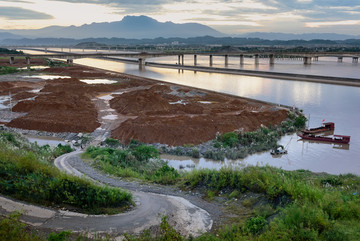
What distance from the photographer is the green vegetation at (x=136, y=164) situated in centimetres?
1320

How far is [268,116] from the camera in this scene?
1101 inches

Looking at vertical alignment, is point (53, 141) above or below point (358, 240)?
below

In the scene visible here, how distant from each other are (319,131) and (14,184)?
21.6 m

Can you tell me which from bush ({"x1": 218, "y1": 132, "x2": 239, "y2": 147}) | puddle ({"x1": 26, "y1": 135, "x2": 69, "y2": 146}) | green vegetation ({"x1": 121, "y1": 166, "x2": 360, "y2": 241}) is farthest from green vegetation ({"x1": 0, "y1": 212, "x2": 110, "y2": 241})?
puddle ({"x1": 26, "y1": 135, "x2": 69, "y2": 146})

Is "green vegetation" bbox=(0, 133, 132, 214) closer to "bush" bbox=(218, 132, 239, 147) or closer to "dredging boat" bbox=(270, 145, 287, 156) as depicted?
"bush" bbox=(218, 132, 239, 147)

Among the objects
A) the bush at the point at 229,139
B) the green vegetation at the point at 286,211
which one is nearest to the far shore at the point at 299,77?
the bush at the point at 229,139

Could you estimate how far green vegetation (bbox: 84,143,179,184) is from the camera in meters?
13.2

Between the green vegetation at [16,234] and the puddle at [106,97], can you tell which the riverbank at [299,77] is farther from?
the green vegetation at [16,234]

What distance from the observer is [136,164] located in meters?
16.3

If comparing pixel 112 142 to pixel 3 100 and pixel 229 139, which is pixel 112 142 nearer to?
pixel 229 139

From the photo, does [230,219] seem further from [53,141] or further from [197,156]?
[53,141]

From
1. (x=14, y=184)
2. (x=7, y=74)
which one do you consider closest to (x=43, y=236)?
(x=14, y=184)

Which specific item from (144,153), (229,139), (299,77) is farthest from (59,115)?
(299,77)

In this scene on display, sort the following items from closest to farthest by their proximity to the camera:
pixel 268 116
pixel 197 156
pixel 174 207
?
pixel 174 207, pixel 197 156, pixel 268 116
